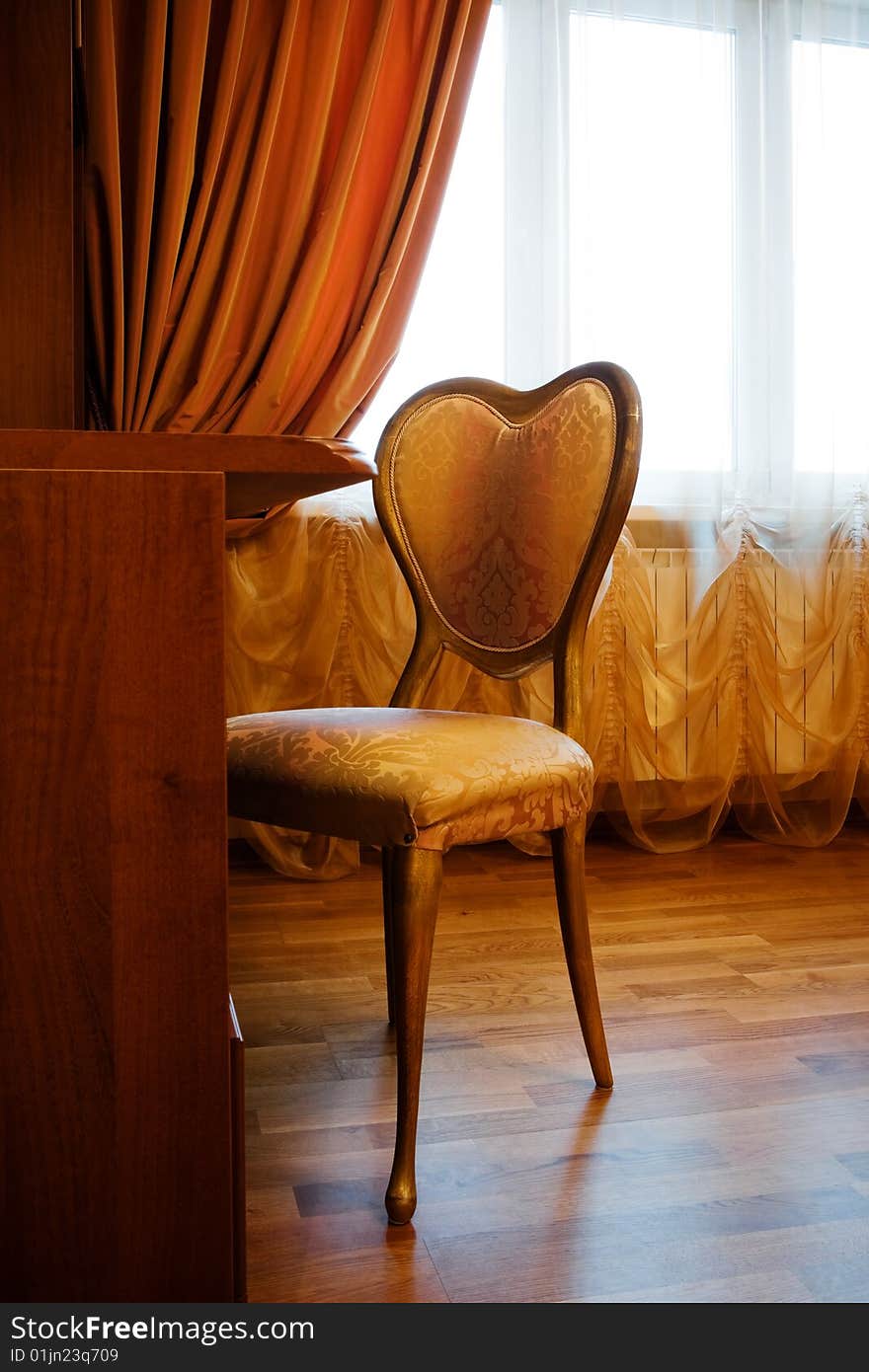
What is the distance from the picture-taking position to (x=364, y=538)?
250 cm

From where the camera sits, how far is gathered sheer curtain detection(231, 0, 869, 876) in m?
2.61

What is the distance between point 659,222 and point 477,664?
5.21 feet

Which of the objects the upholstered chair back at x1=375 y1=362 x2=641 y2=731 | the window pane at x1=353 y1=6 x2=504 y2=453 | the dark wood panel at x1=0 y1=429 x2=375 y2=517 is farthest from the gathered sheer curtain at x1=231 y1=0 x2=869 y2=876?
the dark wood panel at x1=0 y1=429 x2=375 y2=517

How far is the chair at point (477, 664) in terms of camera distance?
1176mm

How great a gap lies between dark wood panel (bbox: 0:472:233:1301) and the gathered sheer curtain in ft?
5.65

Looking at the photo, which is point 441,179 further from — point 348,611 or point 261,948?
point 261,948

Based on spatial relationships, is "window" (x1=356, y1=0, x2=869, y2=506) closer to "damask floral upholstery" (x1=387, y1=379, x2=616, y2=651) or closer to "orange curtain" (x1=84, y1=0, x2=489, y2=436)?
"orange curtain" (x1=84, y1=0, x2=489, y2=436)

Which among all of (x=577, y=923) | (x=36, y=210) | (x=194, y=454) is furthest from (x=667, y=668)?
(x=194, y=454)

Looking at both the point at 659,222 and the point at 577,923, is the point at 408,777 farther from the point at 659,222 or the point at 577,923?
the point at 659,222

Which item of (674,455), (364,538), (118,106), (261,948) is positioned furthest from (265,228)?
(261,948)

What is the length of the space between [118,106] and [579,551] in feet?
5.26

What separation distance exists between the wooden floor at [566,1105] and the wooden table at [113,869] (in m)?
0.33

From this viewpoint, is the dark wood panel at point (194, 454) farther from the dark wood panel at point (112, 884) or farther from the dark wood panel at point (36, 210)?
the dark wood panel at point (36, 210)

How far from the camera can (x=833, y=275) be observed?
2787 mm
